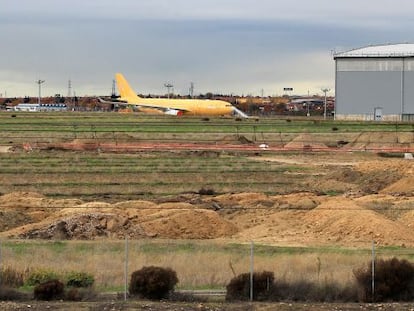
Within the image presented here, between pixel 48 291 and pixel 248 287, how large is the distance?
459cm

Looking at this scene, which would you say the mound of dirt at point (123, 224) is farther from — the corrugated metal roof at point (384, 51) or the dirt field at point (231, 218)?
the corrugated metal roof at point (384, 51)

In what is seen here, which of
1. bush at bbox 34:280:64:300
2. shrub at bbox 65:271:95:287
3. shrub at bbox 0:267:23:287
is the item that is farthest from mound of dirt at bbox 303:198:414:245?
bush at bbox 34:280:64:300

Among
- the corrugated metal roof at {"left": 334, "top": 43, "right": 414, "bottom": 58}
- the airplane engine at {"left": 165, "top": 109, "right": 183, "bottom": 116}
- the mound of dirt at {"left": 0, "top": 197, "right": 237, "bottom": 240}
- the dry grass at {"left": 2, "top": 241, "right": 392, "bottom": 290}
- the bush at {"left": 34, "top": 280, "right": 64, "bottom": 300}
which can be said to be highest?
the corrugated metal roof at {"left": 334, "top": 43, "right": 414, "bottom": 58}

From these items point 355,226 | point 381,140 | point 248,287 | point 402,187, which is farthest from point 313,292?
point 381,140

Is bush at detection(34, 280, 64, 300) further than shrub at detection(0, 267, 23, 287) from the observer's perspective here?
No

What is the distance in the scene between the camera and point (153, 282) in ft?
68.7

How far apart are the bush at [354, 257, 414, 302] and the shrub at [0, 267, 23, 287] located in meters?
8.29

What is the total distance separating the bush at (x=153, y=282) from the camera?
825 inches

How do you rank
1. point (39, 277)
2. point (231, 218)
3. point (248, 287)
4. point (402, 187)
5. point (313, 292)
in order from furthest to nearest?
point (402, 187), point (231, 218), point (39, 277), point (313, 292), point (248, 287)

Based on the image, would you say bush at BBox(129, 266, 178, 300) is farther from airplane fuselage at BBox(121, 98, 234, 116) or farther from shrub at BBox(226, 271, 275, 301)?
airplane fuselage at BBox(121, 98, 234, 116)

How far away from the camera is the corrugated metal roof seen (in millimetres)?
115938

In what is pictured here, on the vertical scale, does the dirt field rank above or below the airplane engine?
below

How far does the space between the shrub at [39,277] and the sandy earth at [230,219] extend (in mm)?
7843

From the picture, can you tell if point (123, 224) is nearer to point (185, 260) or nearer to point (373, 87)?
point (185, 260)
